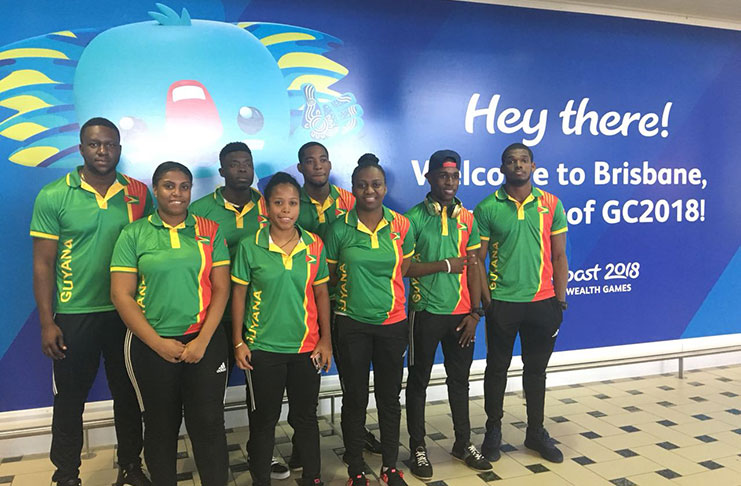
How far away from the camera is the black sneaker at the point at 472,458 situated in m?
3.05

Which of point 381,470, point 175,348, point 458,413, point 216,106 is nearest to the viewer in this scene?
point 175,348

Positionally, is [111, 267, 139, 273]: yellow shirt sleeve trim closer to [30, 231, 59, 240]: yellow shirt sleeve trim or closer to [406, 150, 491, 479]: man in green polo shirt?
[30, 231, 59, 240]: yellow shirt sleeve trim

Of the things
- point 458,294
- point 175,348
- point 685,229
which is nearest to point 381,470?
point 458,294

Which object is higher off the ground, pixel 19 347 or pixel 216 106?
pixel 216 106

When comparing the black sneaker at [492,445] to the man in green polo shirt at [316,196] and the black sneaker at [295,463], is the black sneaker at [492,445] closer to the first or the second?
the man in green polo shirt at [316,196]

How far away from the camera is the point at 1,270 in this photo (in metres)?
3.29

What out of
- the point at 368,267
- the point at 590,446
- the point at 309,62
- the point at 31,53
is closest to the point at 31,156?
the point at 31,53

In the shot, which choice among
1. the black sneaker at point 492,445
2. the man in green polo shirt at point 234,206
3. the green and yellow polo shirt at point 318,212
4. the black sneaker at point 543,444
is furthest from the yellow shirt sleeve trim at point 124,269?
the black sneaker at point 543,444

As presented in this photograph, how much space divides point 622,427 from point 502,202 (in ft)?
5.74

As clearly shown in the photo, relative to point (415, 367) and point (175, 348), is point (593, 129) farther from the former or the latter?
point (175, 348)

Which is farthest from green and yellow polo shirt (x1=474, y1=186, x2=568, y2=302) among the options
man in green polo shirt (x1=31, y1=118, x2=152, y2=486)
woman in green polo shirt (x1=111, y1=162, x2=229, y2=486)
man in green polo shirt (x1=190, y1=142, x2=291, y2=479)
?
man in green polo shirt (x1=31, y1=118, x2=152, y2=486)

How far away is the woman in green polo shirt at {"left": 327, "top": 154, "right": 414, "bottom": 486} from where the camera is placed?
106 inches

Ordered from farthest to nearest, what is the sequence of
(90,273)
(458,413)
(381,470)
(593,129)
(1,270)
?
(593,129) < (1,270) < (458,413) < (381,470) < (90,273)

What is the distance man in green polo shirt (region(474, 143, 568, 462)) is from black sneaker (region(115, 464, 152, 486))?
181 cm
